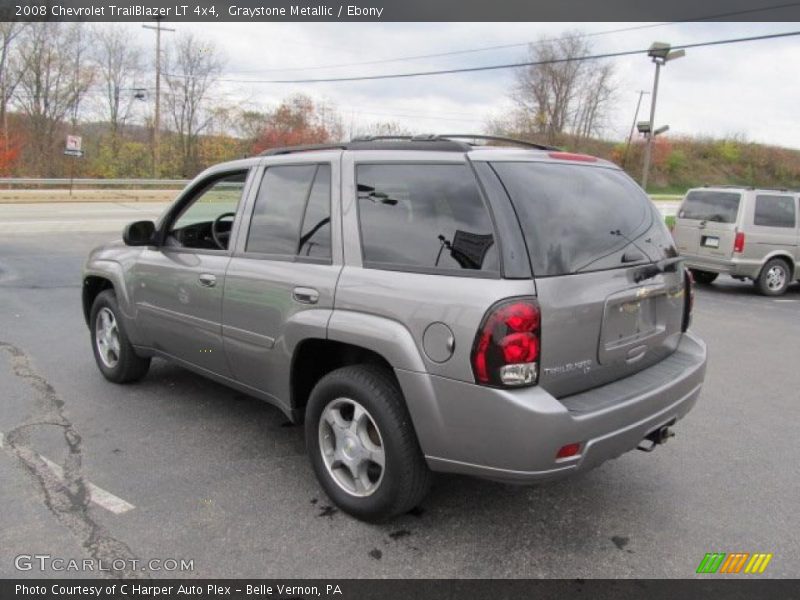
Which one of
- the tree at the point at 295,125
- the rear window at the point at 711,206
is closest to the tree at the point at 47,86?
the tree at the point at 295,125

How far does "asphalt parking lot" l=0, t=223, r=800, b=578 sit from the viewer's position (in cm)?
283

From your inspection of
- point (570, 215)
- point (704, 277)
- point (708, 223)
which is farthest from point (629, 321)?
point (704, 277)

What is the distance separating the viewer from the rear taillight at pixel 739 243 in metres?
10.6

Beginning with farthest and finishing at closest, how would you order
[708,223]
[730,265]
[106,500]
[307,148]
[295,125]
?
[295,125]
[708,223]
[730,265]
[307,148]
[106,500]

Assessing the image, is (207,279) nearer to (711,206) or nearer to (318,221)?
(318,221)

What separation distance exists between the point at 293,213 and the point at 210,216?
1.20m

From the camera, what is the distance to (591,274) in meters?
2.82

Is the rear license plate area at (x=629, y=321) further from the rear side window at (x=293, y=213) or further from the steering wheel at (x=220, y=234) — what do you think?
the steering wheel at (x=220, y=234)

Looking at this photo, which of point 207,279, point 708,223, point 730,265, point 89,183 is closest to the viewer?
point 207,279

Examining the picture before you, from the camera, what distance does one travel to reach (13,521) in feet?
9.93

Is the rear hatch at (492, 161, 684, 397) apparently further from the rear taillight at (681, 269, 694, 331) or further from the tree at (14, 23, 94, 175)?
the tree at (14, 23, 94, 175)

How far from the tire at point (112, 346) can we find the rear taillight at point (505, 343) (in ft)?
11.0

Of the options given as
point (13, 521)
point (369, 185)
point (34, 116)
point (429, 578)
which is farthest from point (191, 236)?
point (34, 116)

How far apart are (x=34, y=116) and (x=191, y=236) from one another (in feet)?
134
